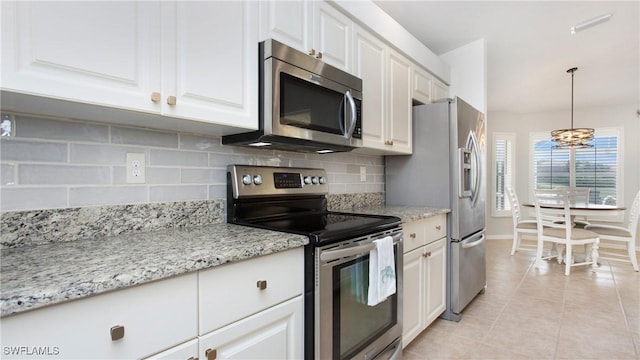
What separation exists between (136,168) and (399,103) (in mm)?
1790

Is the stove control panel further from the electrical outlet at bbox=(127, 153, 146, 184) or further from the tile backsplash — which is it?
the electrical outlet at bbox=(127, 153, 146, 184)

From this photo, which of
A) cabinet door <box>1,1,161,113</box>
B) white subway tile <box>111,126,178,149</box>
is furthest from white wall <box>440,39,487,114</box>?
cabinet door <box>1,1,161,113</box>

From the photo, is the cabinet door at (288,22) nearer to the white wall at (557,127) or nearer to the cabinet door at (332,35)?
the cabinet door at (332,35)

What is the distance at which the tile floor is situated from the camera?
204cm

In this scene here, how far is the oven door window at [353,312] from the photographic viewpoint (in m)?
1.32

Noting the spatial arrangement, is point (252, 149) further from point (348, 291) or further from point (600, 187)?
point (600, 187)

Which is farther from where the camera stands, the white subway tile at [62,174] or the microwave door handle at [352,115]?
the microwave door handle at [352,115]

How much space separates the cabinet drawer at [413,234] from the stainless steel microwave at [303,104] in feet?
1.91

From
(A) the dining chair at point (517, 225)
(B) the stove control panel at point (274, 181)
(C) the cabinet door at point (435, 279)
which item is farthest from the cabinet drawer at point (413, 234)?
(A) the dining chair at point (517, 225)

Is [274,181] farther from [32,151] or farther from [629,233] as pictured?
[629,233]

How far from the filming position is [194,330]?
90 centimetres

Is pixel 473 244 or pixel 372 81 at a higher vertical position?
pixel 372 81

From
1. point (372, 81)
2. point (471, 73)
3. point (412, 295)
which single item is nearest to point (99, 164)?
point (372, 81)

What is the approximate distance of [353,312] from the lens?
1.43 m
